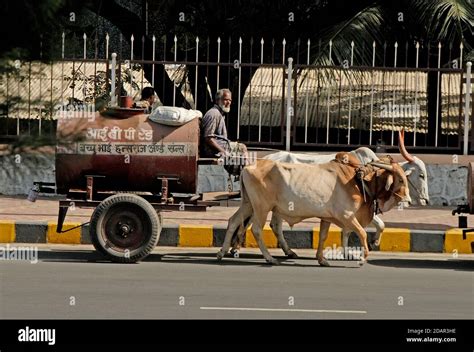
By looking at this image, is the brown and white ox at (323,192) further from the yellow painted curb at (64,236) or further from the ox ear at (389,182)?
the yellow painted curb at (64,236)

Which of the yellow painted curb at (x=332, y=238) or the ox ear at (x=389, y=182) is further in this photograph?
the yellow painted curb at (x=332, y=238)

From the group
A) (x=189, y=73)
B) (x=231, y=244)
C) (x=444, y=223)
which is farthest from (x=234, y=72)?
(x=231, y=244)

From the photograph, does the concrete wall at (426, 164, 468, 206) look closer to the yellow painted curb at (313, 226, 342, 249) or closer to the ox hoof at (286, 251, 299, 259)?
the yellow painted curb at (313, 226, 342, 249)

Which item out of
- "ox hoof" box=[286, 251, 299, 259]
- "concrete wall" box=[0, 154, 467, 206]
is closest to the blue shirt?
"ox hoof" box=[286, 251, 299, 259]

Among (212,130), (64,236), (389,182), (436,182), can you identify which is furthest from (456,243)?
(64,236)

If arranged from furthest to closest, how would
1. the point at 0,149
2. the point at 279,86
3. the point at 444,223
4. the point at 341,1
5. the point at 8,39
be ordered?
the point at 341,1
the point at 279,86
the point at 444,223
the point at 0,149
the point at 8,39

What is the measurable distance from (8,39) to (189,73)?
1349 centimetres

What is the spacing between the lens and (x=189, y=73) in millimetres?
18062

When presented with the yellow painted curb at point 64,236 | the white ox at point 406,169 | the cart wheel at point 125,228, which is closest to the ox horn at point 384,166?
the white ox at point 406,169

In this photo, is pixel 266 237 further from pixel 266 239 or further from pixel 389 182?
pixel 389 182

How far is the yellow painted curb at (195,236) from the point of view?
1385cm

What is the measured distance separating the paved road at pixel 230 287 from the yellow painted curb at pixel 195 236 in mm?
369
